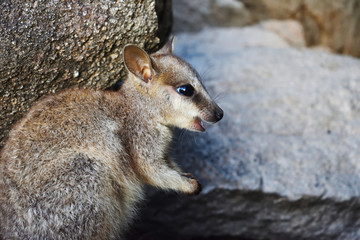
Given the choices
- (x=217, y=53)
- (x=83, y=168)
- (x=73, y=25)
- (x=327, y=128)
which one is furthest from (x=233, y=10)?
(x=83, y=168)

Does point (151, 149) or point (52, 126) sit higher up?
point (52, 126)

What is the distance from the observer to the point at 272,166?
4.49 meters

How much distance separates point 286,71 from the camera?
18.0ft

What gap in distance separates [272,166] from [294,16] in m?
3.95

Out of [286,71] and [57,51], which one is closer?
[57,51]

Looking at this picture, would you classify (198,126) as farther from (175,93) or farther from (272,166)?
(272,166)

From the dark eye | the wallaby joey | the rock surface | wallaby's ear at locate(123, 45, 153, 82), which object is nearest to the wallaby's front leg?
the wallaby joey

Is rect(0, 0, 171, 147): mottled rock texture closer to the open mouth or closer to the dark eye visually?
the dark eye

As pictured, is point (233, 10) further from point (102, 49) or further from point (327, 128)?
point (102, 49)

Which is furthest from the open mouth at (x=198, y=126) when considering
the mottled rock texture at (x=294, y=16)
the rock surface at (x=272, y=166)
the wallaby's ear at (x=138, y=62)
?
the mottled rock texture at (x=294, y=16)

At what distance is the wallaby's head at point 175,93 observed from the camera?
134 inches

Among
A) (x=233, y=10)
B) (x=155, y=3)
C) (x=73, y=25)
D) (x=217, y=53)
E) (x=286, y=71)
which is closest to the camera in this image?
(x=73, y=25)

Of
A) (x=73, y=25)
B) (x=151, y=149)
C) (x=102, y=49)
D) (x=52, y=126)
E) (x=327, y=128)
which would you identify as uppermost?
(x=73, y=25)

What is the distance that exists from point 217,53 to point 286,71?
1.09 meters
